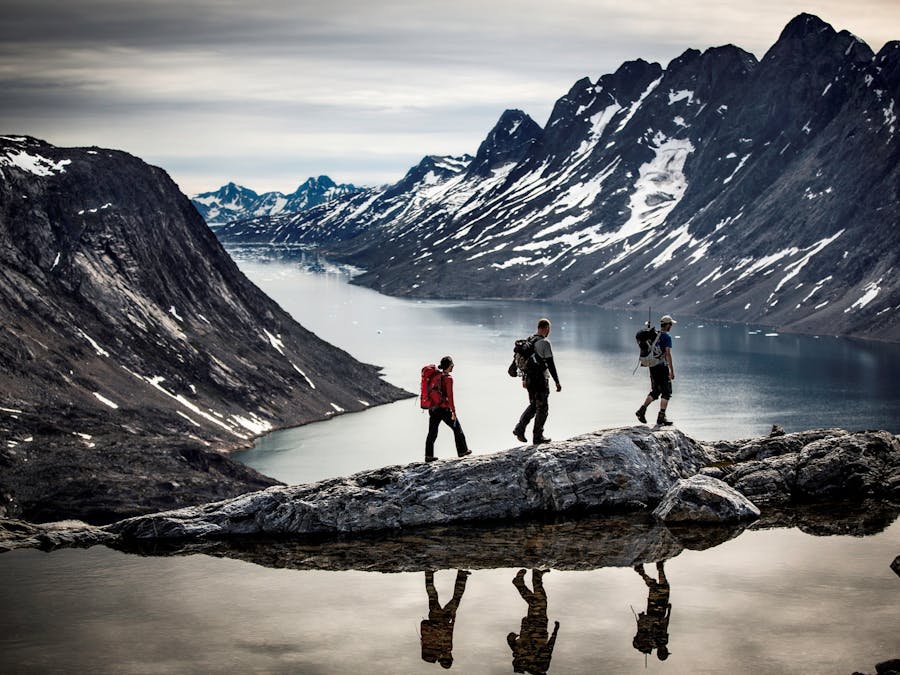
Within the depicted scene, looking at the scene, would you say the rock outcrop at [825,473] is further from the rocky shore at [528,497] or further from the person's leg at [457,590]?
the person's leg at [457,590]

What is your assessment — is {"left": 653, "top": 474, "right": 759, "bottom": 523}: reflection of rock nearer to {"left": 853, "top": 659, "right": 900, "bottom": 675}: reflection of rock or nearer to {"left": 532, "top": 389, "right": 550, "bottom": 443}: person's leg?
{"left": 532, "top": 389, "right": 550, "bottom": 443}: person's leg

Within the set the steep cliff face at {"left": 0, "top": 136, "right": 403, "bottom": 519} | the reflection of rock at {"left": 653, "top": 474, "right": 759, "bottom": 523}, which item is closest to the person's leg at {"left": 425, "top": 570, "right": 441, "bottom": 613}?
the reflection of rock at {"left": 653, "top": 474, "right": 759, "bottom": 523}

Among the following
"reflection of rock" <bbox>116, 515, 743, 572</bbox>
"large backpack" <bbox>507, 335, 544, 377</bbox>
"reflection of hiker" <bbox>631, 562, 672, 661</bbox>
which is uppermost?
"large backpack" <bbox>507, 335, 544, 377</bbox>

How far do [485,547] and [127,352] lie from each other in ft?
308

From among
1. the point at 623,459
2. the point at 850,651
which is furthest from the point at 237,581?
the point at 850,651

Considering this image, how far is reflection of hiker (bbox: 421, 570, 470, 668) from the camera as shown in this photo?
20422 millimetres

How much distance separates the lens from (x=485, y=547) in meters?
26.3

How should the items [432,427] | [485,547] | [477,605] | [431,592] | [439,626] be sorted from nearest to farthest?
[439,626] < [477,605] < [431,592] < [485,547] < [432,427]

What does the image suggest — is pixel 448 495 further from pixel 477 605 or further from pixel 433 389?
pixel 477 605

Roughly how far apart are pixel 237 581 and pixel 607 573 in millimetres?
7635

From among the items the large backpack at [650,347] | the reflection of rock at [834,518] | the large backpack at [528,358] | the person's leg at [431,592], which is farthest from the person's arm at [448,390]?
the reflection of rock at [834,518]

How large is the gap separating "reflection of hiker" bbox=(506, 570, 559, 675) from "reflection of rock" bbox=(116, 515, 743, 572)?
1.93 metres

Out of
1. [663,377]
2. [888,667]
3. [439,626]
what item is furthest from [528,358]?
[888,667]

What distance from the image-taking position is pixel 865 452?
30.7 meters
